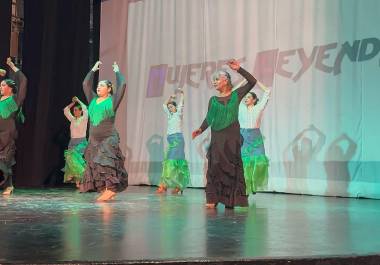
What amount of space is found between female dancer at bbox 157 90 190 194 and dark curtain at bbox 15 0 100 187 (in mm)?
2521

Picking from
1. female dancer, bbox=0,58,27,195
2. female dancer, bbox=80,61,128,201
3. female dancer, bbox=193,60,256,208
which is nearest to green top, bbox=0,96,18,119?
female dancer, bbox=0,58,27,195

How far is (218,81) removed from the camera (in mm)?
5059

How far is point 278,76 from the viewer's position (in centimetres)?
756

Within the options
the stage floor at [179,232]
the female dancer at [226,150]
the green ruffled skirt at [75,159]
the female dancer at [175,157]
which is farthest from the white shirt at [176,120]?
the stage floor at [179,232]

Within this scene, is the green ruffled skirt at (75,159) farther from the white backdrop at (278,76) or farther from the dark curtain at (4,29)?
the dark curtain at (4,29)

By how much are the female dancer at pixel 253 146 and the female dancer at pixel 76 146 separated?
2.84 m

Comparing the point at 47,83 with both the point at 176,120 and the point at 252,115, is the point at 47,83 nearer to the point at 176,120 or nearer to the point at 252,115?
the point at 176,120

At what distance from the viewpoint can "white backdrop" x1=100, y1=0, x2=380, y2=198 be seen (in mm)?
6715

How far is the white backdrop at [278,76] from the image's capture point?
6.71 m

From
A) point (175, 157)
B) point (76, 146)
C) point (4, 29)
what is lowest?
point (175, 157)

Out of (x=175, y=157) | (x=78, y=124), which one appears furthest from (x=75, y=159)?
(x=175, y=157)

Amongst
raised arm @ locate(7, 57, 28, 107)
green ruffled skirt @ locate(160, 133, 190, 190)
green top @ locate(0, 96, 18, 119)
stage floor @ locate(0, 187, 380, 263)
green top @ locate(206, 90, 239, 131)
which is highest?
raised arm @ locate(7, 57, 28, 107)

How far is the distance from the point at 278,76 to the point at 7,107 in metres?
3.51

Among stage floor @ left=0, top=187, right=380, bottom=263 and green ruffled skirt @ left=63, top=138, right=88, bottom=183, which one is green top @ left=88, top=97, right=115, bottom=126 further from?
green ruffled skirt @ left=63, top=138, right=88, bottom=183
